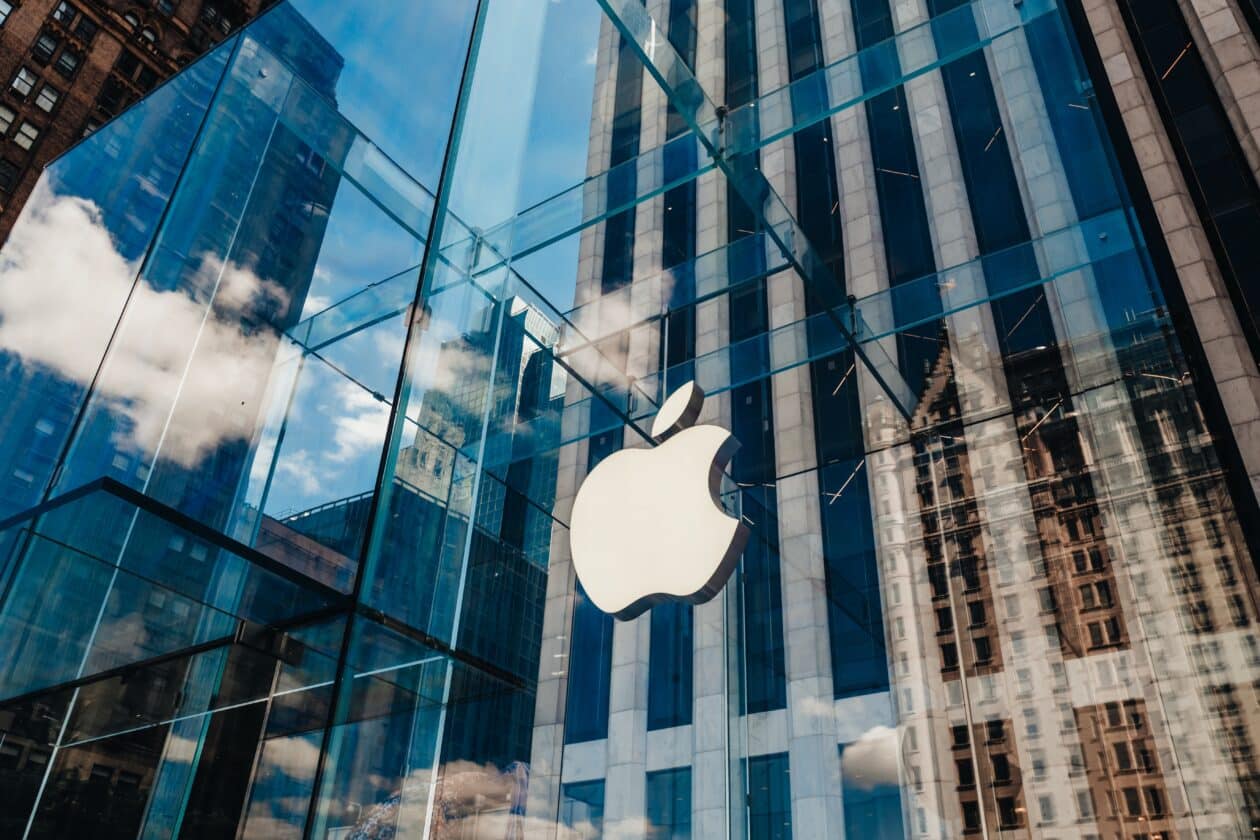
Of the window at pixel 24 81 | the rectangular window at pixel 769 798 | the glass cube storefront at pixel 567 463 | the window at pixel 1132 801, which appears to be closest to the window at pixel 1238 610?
the glass cube storefront at pixel 567 463

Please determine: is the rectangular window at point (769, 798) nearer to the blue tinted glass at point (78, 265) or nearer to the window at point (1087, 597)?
the window at point (1087, 597)

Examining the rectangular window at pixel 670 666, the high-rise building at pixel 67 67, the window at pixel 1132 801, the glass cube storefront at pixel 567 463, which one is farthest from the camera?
the high-rise building at pixel 67 67

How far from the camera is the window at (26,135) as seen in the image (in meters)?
45.4

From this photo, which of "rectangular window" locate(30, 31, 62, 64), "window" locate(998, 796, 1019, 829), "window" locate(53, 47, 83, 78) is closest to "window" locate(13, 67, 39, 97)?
"rectangular window" locate(30, 31, 62, 64)

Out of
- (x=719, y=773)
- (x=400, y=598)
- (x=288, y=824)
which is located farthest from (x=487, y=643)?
(x=719, y=773)

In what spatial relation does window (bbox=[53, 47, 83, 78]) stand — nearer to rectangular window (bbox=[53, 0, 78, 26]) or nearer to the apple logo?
rectangular window (bbox=[53, 0, 78, 26])

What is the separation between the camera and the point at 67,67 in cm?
4850

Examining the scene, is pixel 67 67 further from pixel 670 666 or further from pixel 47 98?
pixel 670 666

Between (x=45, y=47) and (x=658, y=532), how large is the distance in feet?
187

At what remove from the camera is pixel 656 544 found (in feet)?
18.2

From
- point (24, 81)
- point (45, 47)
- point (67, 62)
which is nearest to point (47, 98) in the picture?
point (24, 81)

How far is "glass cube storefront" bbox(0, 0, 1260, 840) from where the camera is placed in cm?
342

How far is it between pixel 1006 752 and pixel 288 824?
450 cm

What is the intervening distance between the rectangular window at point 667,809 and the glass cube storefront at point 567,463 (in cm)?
4
